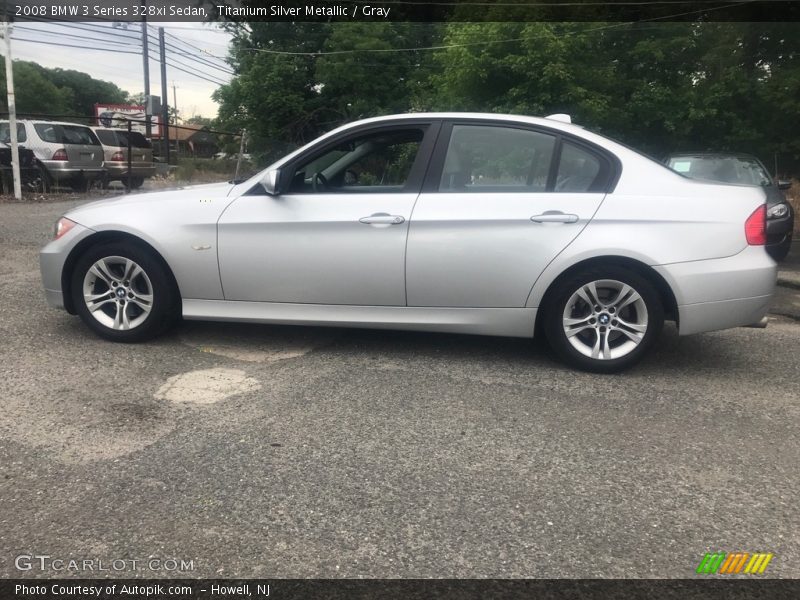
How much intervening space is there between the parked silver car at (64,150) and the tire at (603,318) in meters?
14.7

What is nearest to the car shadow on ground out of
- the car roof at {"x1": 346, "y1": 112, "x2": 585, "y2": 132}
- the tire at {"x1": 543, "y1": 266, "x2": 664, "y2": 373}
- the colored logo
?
the tire at {"x1": 543, "y1": 266, "x2": 664, "y2": 373}

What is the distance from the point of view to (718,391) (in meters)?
4.27

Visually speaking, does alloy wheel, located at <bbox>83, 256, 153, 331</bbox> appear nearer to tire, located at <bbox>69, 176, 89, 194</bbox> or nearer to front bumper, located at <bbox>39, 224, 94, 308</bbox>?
front bumper, located at <bbox>39, 224, 94, 308</bbox>

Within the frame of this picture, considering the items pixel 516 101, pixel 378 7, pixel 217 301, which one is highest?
pixel 378 7

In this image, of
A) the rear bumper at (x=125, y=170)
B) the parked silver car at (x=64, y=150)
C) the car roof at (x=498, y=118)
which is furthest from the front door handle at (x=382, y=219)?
the rear bumper at (x=125, y=170)

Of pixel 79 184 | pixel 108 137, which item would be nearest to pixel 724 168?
pixel 79 184

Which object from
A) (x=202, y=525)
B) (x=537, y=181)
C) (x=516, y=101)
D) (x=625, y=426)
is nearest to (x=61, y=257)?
(x=202, y=525)

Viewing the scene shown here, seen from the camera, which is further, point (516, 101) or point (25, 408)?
point (516, 101)

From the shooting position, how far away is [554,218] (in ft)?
14.3

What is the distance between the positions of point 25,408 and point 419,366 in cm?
233

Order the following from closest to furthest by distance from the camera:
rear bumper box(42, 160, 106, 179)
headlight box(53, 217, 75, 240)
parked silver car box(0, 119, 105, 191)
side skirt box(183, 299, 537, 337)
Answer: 1. side skirt box(183, 299, 537, 337)
2. headlight box(53, 217, 75, 240)
3. parked silver car box(0, 119, 105, 191)
4. rear bumper box(42, 160, 106, 179)

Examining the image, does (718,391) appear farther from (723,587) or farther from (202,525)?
(202,525)

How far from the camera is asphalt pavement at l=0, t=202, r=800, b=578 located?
8.18ft

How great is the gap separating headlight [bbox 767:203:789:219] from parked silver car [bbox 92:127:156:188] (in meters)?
14.4
